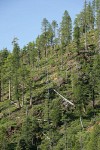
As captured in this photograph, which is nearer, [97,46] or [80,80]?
[80,80]

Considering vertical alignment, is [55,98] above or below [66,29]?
below

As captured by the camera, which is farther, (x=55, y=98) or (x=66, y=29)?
(x=66, y=29)

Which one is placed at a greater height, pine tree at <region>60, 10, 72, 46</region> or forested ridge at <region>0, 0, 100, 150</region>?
pine tree at <region>60, 10, 72, 46</region>

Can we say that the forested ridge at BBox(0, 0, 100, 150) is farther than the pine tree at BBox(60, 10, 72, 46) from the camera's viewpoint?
No

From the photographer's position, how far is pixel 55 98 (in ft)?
300

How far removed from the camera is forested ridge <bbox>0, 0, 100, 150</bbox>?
7685 cm

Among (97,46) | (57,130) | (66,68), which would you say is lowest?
(57,130)

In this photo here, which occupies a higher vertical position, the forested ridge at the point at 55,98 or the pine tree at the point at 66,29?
the pine tree at the point at 66,29

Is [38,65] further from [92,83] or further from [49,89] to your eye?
A: [92,83]

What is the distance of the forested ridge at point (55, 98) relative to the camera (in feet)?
252

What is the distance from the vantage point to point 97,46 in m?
111

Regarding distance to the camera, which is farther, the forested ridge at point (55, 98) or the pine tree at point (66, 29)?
the pine tree at point (66, 29)

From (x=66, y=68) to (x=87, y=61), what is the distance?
668cm

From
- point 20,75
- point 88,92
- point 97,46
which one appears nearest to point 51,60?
point 97,46
